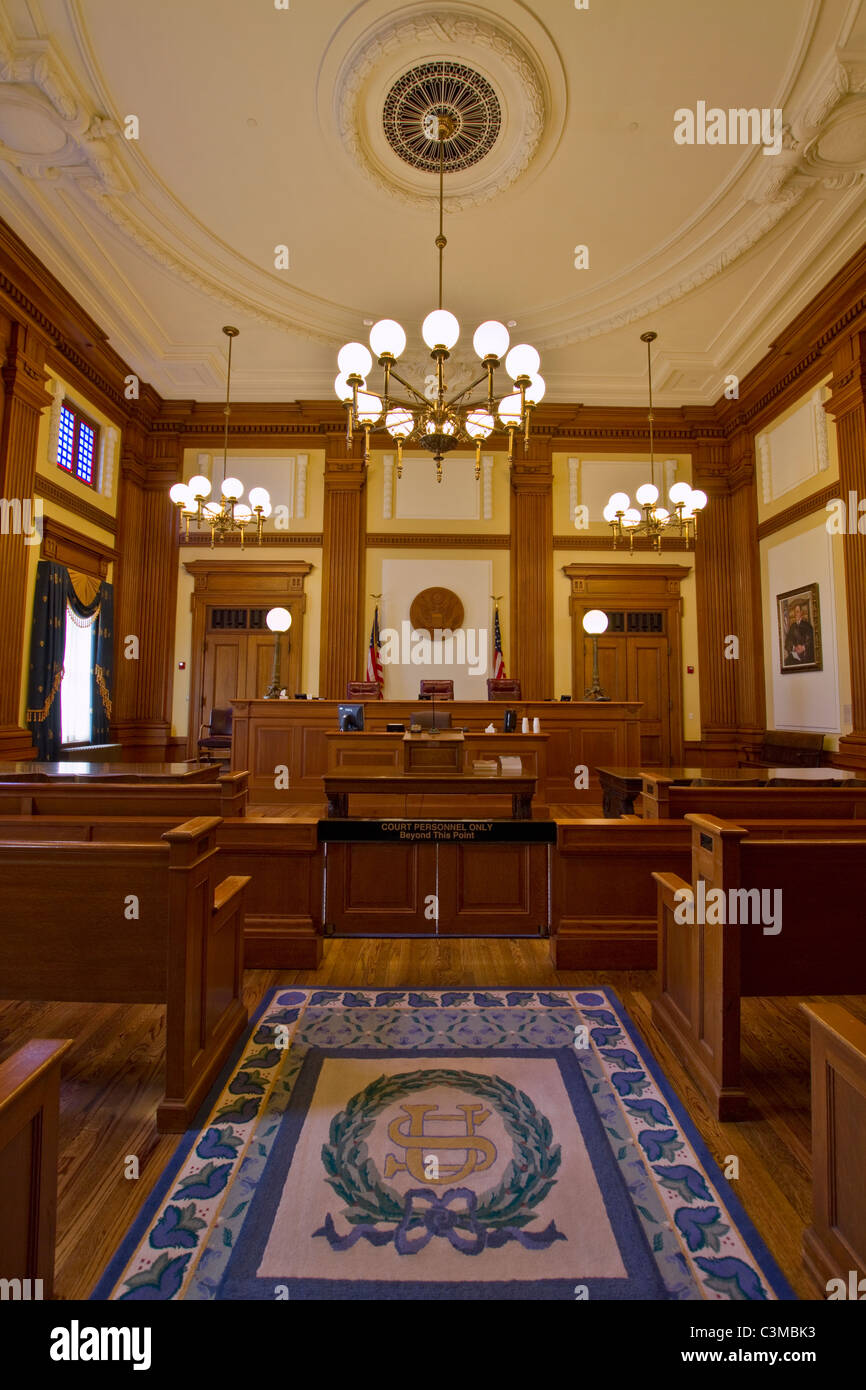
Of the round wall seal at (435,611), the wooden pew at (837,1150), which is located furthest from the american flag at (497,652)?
the wooden pew at (837,1150)

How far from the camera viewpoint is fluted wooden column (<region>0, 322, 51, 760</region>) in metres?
6.32

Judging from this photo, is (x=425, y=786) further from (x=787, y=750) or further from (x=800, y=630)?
(x=800, y=630)

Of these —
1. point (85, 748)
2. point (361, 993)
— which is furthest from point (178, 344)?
point (361, 993)

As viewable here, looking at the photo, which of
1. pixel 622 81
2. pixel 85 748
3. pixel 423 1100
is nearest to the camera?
pixel 423 1100

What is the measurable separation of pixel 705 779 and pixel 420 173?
18.4 ft

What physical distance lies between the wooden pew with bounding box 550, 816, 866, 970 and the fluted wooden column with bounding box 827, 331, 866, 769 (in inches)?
160

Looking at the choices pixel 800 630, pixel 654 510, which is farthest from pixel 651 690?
pixel 654 510

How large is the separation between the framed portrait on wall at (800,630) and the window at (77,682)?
28.2ft

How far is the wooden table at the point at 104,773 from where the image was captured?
3.77 metres

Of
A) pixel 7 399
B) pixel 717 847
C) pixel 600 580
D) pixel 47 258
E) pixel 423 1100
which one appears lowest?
pixel 423 1100

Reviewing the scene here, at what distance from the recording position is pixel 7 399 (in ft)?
20.8

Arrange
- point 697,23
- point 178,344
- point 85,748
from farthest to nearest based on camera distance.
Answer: point 178,344 → point 85,748 → point 697,23
